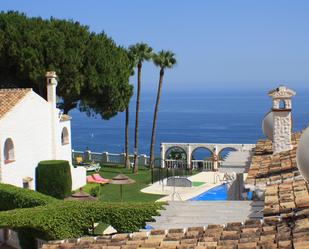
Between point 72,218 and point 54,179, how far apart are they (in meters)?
12.2

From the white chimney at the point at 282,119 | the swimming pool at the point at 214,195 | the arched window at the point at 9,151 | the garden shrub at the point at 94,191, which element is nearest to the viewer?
the white chimney at the point at 282,119

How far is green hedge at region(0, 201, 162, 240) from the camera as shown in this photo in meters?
15.5

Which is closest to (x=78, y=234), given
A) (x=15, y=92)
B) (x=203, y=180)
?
(x=15, y=92)

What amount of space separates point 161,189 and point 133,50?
1568cm

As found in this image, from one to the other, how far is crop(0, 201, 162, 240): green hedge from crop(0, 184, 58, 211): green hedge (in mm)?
2155

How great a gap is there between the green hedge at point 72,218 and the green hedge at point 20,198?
2155mm

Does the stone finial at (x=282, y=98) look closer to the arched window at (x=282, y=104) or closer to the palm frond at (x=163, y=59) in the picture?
the arched window at (x=282, y=104)

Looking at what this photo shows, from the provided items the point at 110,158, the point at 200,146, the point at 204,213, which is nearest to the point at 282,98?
the point at 204,213

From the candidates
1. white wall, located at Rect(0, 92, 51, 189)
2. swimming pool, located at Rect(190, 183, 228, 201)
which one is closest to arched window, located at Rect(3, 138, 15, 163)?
white wall, located at Rect(0, 92, 51, 189)

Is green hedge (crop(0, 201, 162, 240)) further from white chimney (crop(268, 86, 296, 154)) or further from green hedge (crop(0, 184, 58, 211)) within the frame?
white chimney (crop(268, 86, 296, 154))

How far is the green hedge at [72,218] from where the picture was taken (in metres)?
15.5

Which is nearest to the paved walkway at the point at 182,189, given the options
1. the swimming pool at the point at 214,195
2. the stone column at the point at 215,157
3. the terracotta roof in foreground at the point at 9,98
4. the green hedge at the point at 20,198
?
the swimming pool at the point at 214,195

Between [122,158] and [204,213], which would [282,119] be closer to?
[204,213]

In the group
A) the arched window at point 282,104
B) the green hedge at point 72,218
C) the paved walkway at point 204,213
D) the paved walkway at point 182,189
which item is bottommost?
the paved walkway at point 182,189
